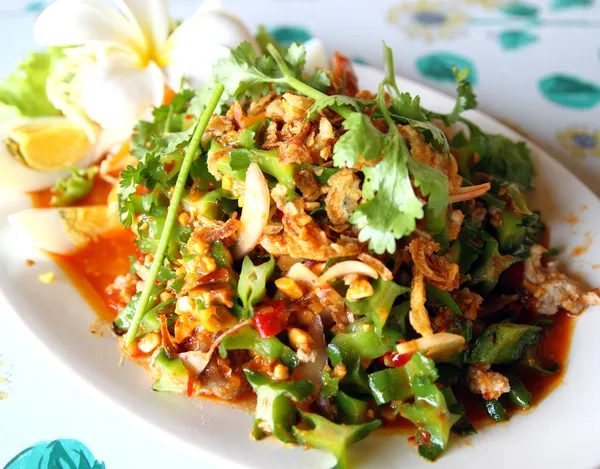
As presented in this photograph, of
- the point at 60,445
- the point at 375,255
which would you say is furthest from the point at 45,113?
the point at 375,255

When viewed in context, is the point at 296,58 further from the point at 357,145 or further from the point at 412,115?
the point at 357,145

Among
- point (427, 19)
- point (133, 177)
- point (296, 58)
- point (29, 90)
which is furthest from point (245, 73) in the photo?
point (427, 19)

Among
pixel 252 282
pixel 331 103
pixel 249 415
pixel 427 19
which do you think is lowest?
pixel 249 415

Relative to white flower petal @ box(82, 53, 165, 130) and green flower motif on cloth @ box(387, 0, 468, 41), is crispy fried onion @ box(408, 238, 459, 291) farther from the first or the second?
green flower motif on cloth @ box(387, 0, 468, 41)

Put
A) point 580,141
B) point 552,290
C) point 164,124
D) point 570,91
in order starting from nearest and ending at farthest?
1. point 552,290
2. point 164,124
3. point 580,141
4. point 570,91

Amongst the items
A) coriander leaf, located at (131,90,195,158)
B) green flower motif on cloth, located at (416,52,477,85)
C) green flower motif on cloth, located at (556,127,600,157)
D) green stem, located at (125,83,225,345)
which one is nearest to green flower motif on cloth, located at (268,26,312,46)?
green flower motif on cloth, located at (416,52,477,85)

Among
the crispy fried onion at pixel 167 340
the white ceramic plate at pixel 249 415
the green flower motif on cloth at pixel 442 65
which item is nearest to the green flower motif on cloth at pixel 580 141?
the green flower motif on cloth at pixel 442 65

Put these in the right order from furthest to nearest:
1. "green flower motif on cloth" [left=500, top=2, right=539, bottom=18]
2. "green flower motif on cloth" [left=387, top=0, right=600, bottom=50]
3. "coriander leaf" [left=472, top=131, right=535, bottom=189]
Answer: "green flower motif on cloth" [left=500, top=2, right=539, bottom=18] < "green flower motif on cloth" [left=387, top=0, right=600, bottom=50] < "coriander leaf" [left=472, top=131, right=535, bottom=189]
